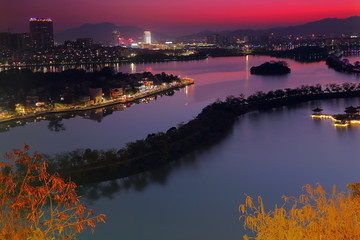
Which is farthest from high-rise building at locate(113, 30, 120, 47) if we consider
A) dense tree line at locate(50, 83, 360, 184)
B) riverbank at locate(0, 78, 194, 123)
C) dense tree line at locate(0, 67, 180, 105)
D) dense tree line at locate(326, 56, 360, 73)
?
dense tree line at locate(50, 83, 360, 184)

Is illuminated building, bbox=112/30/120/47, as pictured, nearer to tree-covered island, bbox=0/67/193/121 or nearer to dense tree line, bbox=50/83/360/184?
tree-covered island, bbox=0/67/193/121

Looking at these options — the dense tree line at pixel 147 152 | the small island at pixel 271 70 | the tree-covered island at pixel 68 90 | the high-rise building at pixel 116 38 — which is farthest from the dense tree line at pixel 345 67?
the high-rise building at pixel 116 38

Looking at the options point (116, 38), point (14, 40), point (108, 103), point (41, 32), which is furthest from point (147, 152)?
point (116, 38)

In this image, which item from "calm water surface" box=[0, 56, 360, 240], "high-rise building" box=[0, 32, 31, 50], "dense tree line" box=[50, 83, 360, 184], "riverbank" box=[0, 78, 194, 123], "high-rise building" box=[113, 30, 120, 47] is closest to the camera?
"calm water surface" box=[0, 56, 360, 240]

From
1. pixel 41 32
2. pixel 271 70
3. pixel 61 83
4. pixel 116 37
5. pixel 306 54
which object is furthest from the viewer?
pixel 116 37

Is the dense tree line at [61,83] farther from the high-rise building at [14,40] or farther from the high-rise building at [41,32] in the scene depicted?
the high-rise building at [41,32]

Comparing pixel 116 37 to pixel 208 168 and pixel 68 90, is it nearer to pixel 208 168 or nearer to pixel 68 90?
pixel 68 90
